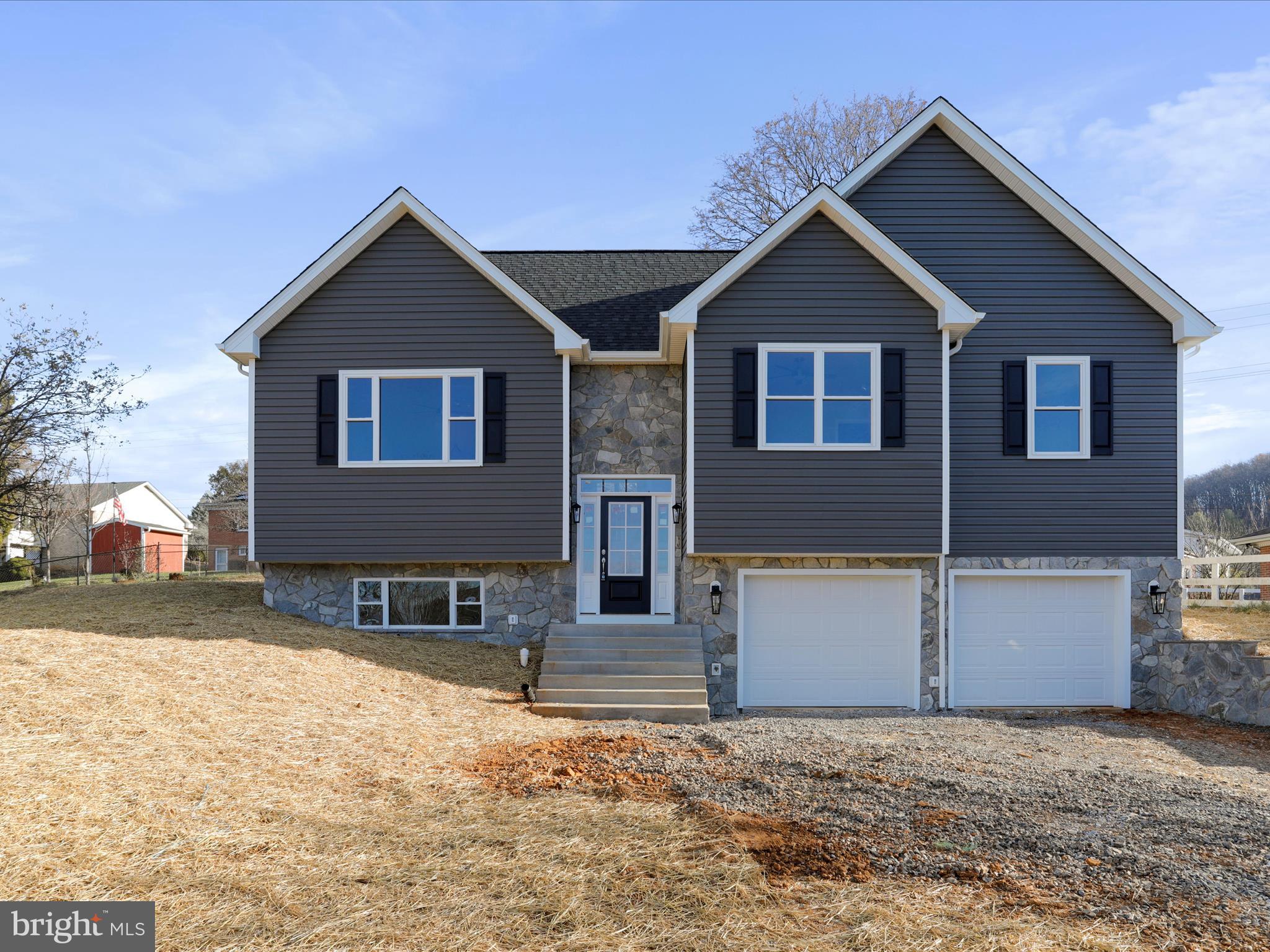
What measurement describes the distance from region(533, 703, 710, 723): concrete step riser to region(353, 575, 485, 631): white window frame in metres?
2.86

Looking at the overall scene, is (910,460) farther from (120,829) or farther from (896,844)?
(120,829)

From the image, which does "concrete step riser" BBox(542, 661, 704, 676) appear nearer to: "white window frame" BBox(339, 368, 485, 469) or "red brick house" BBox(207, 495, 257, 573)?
"white window frame" BBox(339, 368, 485, 469)

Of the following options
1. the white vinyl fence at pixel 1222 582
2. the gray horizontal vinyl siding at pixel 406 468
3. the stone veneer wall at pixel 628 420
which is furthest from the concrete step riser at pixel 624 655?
the white vinyl fence at pixel 1222 582

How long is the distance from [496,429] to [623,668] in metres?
3.79

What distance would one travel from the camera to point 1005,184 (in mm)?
12812

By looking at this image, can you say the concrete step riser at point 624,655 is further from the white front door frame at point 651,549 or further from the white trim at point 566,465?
the white trim at point 566,465

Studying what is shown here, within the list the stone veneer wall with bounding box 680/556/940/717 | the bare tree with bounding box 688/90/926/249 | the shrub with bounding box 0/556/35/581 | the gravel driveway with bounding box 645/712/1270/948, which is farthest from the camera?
the shrub with bounding box 0/556/35/581

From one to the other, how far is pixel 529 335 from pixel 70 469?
73.3ft

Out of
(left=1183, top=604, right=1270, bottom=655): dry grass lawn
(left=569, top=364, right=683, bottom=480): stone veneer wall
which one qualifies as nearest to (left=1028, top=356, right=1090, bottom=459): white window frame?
(left=1183, top=604, right=1270, bottom=655): dry grass lawn

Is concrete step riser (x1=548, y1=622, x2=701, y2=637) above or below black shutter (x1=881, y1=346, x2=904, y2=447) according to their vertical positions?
below

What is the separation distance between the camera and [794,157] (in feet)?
82.3

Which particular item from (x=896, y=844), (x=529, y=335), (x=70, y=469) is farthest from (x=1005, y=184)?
(x=70, y=469)

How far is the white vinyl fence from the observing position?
44.5ft

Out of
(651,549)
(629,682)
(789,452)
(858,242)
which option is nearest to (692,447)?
(789,452)
